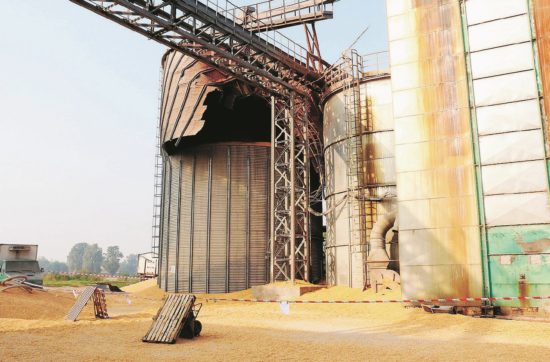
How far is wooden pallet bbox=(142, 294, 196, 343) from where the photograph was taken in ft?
41.8

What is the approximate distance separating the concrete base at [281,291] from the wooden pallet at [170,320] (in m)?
12.4

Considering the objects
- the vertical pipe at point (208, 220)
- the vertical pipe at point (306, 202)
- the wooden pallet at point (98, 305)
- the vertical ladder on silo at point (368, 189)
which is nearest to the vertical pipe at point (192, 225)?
the vertical pipe at point (208, 220)

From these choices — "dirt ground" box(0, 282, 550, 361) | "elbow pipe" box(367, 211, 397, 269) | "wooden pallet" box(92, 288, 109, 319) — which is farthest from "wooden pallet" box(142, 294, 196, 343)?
"elbow pipe" box(367, 211, 397, 269)

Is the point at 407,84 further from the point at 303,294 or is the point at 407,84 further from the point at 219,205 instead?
the point at 219,205

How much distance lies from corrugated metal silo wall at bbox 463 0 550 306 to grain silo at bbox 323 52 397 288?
648 centimetres

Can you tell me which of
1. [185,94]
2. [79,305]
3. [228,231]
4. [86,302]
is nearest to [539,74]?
[86,302]

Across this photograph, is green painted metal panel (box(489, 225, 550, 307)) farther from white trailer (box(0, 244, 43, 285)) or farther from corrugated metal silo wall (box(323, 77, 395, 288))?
white trailer (box(0, 244, 43, 285))

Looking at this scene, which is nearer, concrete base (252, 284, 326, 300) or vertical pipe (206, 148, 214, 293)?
concrete base (252, 284, 326, 300)

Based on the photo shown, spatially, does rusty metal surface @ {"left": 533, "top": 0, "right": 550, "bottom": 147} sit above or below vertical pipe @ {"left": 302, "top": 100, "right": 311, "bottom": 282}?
above

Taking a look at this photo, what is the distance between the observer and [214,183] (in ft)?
112

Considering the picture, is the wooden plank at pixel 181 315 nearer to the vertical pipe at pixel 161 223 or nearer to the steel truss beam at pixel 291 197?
the steel truss beam at pixel 291 197

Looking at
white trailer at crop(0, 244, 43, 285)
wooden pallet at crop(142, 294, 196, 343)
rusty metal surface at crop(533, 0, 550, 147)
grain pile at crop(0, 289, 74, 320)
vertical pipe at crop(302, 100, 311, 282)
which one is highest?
rusty metal surface at crop(533, 0, 550, 147)

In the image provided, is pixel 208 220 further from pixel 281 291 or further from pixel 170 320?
pixel 170 320

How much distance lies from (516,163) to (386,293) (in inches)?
336
